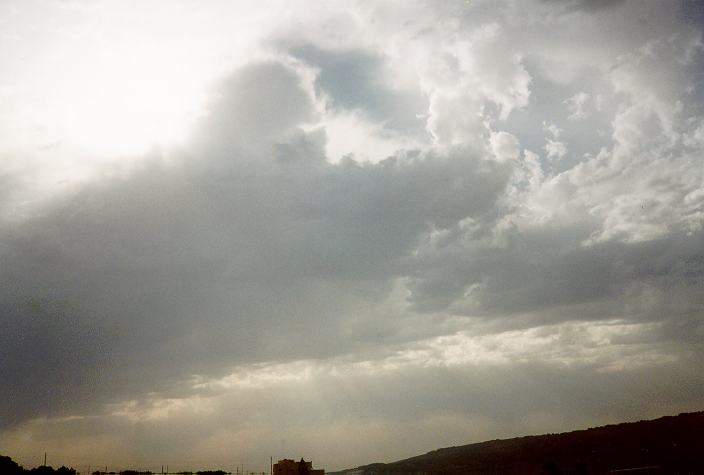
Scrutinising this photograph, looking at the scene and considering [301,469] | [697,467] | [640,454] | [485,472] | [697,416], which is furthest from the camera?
[697,416]

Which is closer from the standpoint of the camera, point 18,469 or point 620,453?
point 18,469

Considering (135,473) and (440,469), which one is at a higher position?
(135,473)

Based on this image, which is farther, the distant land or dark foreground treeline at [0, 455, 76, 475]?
the distant land

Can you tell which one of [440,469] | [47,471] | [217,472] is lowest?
[440,469]

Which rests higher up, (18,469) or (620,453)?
(18,469)

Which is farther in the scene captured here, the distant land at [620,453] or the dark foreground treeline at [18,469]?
the distant land at [620,453]

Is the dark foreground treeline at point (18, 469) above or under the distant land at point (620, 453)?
above

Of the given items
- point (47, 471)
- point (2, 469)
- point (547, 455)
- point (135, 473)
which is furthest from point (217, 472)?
point (547, 455)

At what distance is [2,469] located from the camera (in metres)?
87.7

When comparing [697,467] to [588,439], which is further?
[588,439]

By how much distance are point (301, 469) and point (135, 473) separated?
331ft

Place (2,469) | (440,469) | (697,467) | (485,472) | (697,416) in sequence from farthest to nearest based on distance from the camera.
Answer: (440,469)
(697,416)
(485,472)
(697,467)
(2,469)

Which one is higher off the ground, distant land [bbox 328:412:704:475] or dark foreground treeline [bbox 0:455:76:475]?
dark foreground treeline [bbox 0:455:76:475]

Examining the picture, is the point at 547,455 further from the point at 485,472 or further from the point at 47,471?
the point at 47,471
